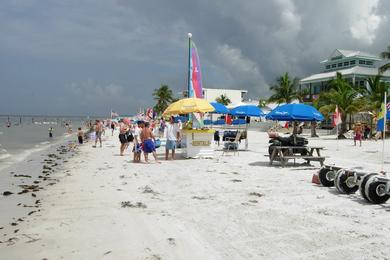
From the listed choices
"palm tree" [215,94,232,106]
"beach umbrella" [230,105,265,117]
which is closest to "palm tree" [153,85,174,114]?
"palm tree" [215,94,232,106]

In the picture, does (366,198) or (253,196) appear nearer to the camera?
(366,198)

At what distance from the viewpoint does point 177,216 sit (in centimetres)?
659

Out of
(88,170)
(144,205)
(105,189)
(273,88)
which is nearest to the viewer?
(144,205)

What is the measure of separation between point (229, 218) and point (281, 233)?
3.50 ft

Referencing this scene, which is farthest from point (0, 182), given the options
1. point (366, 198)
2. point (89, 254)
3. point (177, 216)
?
point (366, 198)

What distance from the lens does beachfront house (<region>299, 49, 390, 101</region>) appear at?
47.2m

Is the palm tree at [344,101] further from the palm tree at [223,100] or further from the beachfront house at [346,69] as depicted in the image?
the palm tree at [223,100]

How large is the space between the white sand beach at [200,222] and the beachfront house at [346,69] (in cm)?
4114

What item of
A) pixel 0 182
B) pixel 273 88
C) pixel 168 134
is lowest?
pixel 0 182

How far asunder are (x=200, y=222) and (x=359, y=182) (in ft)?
11.6

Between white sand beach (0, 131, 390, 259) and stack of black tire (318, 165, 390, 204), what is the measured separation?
0.20 meters

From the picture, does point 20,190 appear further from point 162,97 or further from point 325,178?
point 162,97

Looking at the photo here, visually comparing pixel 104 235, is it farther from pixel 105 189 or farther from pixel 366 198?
pixel 366 198

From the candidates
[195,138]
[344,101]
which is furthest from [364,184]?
[344,101]
